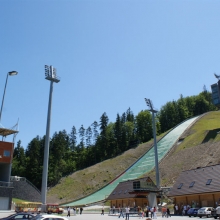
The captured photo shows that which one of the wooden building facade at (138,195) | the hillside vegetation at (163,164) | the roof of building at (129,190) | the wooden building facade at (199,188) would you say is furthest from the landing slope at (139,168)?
the wooden building facade at (199,188)

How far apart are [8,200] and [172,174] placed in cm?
3525

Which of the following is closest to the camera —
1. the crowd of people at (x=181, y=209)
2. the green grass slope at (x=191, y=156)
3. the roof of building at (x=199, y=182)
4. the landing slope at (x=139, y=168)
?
the crowd of people at (x=181, y=209)

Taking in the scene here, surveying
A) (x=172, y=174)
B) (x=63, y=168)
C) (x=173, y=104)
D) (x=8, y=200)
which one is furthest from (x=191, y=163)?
(x=173, y=104)

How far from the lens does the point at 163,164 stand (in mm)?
71938

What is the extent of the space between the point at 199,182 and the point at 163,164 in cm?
3385

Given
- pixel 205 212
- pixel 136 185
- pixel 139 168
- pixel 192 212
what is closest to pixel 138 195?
pixel 136 185

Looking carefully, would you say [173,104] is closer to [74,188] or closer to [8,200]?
[74,188]

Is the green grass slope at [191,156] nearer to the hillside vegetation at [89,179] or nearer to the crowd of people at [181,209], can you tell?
the hillside vegetation at [89,179]

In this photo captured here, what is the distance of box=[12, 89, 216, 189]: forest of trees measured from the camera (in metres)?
92.3

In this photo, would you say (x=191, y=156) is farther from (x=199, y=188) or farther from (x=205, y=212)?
(x=205, y=212)

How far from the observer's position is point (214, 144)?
68688 mm

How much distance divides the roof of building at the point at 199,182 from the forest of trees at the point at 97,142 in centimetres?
5221

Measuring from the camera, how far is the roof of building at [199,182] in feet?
117

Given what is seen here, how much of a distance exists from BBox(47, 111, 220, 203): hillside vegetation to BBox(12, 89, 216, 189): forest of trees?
9149mm
